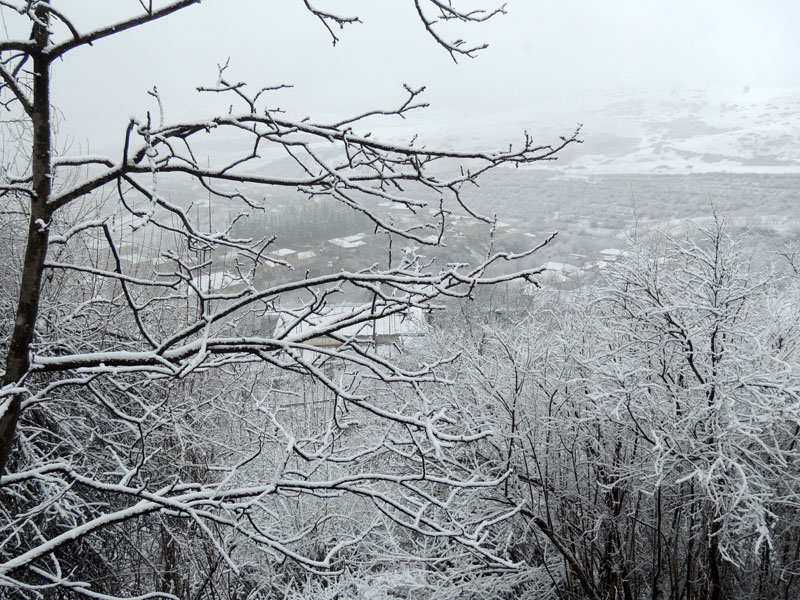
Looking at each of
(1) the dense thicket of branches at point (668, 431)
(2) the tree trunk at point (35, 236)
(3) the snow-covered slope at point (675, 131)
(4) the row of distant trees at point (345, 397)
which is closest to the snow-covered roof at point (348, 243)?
(4) the row of distant trees at point (345, 397)

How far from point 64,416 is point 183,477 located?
2.51 meters

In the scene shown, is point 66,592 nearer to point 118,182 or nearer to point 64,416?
point 64,416

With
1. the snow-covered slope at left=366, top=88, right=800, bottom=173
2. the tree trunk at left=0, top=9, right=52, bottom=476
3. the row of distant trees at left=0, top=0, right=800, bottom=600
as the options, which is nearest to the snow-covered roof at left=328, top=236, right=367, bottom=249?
the row of distant trees at left=0, top=0, right=800, bottom=600

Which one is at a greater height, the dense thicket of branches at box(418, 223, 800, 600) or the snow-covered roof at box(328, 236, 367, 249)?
→ the snow-covered roof at box(328, 236, 367, 249)

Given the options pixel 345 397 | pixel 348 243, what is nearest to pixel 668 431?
pixel 345 397

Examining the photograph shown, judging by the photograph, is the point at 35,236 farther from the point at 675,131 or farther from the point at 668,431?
the point at 675,131

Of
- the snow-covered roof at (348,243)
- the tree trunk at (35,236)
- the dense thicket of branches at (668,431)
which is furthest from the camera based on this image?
the snow-covered roof at (348,243)

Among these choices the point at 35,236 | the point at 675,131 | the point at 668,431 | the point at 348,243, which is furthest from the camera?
the point at 675,131

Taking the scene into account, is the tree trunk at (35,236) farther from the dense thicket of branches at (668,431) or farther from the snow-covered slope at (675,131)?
the snow-covered slope at (675,131)

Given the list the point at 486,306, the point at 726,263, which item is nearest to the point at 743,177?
the point at 486,306

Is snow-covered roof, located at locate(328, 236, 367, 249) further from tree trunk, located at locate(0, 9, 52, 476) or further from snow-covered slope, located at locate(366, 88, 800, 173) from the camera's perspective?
snow-covered slope, located at locate(366, 88, 800, 173)

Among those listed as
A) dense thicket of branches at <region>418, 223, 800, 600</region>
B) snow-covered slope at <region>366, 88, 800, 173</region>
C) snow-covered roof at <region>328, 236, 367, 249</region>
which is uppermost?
snow-covered slope at <region>366, 88, 800, 173</region>

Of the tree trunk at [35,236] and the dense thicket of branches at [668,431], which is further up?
the tree trunk at [35,236]

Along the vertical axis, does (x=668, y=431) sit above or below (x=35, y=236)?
below
